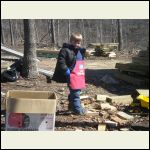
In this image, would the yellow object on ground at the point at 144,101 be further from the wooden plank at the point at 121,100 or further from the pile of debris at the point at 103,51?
the pile of debris at the point at 103,51

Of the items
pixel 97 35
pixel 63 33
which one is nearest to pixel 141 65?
pixel 97 35

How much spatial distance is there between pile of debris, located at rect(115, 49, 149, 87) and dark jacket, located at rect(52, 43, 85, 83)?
4256 mm

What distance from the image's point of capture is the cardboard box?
5.29 m

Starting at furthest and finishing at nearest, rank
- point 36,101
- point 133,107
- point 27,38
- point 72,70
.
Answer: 1. point 27,38
2. point 133,107
3. point 72,70
4. point 36,101

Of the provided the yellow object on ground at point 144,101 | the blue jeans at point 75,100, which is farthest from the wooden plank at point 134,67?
the blue jeans at point 75,100

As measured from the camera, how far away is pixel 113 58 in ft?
61.8

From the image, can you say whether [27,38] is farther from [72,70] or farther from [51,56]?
[51,56]

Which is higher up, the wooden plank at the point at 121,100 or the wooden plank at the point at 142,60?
the wooden plank at the point at 142,60

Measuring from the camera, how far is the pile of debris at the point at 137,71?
10727mm

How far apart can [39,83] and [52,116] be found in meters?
5.11

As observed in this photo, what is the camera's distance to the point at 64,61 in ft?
21.8

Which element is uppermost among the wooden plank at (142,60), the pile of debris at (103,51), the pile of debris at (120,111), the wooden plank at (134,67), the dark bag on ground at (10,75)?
the pile of debris at (103,51)

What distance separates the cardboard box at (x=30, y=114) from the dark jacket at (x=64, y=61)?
4.34 ft

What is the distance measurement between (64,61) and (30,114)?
1570mm
